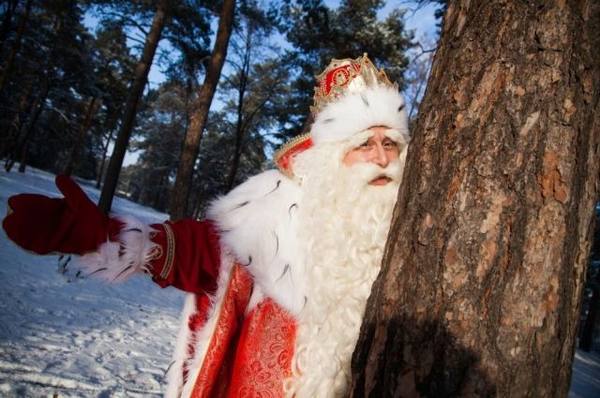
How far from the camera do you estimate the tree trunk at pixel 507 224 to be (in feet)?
2.72

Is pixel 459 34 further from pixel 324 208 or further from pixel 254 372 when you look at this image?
pixel 254 372

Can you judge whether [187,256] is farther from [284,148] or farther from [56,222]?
[284,148]

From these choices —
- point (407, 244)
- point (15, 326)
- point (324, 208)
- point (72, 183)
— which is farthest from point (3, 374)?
point (407, 244)

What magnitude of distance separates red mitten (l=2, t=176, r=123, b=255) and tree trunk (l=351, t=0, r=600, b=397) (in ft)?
4.29

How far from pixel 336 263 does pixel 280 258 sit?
32 cm

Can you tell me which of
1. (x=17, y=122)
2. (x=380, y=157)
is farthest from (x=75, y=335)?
(x=17, y=122)

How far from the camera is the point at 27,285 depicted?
5.66 meters

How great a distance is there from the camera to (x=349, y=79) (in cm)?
264

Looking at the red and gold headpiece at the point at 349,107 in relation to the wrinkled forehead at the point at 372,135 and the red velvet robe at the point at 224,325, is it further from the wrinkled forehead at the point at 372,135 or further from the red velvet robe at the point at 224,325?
the red velvet robe at the point at 224,325

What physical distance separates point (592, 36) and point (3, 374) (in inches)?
176

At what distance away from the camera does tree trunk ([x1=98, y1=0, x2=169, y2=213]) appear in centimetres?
980

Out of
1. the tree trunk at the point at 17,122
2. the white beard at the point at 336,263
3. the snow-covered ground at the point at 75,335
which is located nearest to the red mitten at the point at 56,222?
the snow-covered ground at the point at 75,335

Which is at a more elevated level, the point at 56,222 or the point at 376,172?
the point at 376,172

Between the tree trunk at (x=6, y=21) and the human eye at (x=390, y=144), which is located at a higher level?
the tree trunk at (x=6, y=21)
